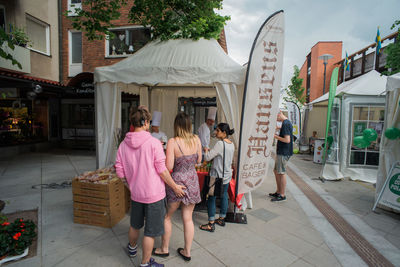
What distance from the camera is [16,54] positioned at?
8.66 meters

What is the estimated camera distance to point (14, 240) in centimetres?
263

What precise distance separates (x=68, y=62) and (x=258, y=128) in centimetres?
1225

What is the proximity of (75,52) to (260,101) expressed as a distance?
12299 mm

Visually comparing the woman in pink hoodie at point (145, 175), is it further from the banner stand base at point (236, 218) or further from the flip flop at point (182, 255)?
the banner stand base at point (236, 218)

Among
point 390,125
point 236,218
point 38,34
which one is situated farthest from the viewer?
point 38,34

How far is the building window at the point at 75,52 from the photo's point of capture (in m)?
12.0

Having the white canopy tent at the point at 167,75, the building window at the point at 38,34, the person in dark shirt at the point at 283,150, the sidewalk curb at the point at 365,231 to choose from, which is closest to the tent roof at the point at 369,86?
the sidewalk curb at the point at 365,231

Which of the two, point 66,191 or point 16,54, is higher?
point 16,54

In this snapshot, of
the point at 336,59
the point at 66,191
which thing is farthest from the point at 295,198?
the point at 336,59

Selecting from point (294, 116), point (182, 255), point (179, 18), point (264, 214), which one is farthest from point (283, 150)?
point (294, 116)

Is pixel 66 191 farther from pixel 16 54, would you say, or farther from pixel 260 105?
pixel 16 54

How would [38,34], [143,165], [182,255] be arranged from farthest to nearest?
[38,34] → [182,255] → [143,165]

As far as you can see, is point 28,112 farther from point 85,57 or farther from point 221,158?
point 221,158

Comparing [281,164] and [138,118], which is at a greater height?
[138,118]
